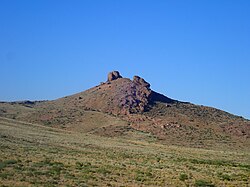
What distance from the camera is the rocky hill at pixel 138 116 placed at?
81.2 metres

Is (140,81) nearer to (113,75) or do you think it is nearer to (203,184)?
(113,75)

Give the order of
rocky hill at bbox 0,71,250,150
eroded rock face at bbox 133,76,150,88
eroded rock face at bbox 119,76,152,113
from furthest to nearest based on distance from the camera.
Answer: eroded rock face at bbox 133,76,150,88
eroded rock face at bbox 119,76,152,113
rocky hill at bbox 0,71,250,150

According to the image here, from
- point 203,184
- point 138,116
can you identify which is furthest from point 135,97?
point 203,184

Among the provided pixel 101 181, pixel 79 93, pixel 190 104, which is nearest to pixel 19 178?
pixel 101 181

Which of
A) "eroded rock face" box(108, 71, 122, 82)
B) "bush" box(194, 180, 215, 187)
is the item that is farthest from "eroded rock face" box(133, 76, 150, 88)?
"bush" box(194, 180, 215, 187)

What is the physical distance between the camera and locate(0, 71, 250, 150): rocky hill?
81.2m

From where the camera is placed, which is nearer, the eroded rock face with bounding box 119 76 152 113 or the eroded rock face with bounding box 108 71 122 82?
the eroded rock face with bounding box 119 76 152 113

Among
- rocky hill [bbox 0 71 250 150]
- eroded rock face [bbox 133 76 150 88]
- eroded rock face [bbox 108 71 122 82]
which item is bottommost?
rocky hill [bbox 0 71 250 150]

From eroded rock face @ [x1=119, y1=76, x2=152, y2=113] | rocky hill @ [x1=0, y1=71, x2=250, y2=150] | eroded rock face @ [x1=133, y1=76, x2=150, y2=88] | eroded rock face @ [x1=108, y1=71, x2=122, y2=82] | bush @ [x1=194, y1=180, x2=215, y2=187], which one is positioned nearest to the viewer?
bush @ [x1=194, y1=180, x2=215, y2=187]

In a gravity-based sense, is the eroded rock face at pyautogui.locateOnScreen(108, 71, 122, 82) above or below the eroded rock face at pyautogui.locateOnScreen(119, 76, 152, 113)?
above

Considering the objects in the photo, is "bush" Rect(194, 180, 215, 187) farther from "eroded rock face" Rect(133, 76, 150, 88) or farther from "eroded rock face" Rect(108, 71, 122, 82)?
"eroded rock face" Rect(108, 71, 122, 82)

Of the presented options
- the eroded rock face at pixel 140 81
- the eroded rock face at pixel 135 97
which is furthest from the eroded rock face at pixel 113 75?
the eroded rock face at pixel 135 97

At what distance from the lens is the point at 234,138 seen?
81188 millimetres

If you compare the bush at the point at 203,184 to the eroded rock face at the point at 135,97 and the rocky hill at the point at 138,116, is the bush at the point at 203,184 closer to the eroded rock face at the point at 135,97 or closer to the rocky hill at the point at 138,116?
the rocky hill at the point at 138,116
